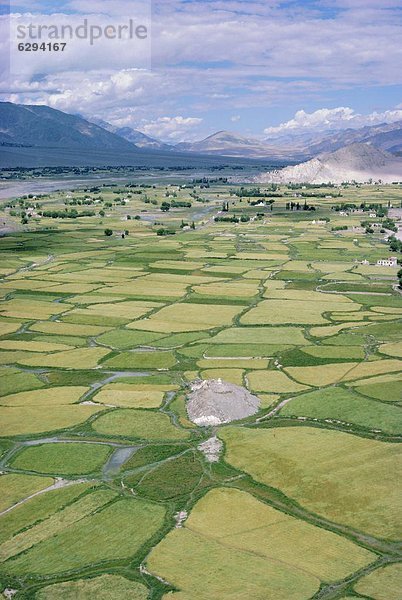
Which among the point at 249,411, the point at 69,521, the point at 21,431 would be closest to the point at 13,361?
the point at 21,431

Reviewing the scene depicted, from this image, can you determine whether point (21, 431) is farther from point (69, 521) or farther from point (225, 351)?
point (225, 351)

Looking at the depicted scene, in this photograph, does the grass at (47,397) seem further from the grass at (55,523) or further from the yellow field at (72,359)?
the grass at (55,523)

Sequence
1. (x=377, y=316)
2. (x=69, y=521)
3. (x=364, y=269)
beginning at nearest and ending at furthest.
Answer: (x=69, y=521)
(x=377, y=316)
(x=364, y=269)

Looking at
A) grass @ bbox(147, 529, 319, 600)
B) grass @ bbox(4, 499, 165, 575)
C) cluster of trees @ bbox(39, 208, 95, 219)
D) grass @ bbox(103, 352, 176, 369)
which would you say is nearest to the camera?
grass @ bbox(147, 529, 319, 600)

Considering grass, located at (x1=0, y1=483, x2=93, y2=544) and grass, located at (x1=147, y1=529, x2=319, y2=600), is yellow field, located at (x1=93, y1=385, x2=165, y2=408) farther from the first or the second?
grass, located at (x1=147, y1=529, x2=319, y2=600)

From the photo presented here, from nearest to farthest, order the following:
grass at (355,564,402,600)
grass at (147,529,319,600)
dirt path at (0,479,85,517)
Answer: grass at (355,564,402,600) → grass at (147,529,319,600) → dirt path at (0,479,85,517)

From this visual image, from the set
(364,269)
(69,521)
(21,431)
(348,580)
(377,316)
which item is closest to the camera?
(348,580)

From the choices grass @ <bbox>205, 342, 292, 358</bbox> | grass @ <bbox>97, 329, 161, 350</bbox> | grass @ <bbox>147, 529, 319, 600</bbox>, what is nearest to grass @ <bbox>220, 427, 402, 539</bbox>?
grass @ <bbox>147, 529, 319, 600</bbox>

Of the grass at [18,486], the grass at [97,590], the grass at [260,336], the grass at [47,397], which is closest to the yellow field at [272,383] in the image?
the grass at [260,336]
